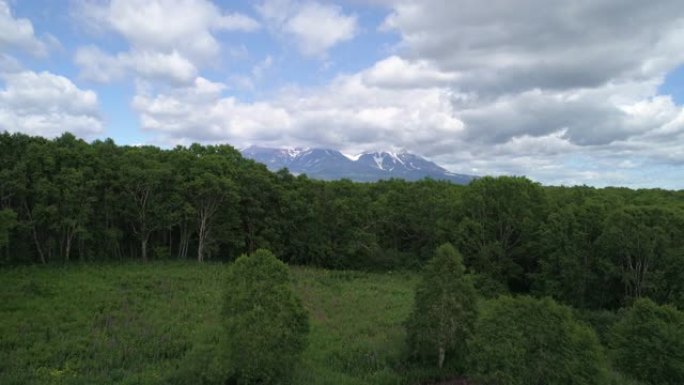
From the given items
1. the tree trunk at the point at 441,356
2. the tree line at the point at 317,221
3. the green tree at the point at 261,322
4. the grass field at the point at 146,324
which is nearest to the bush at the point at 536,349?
the tree trunk at the point at 441,356

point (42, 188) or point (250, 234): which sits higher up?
point (42, 188)

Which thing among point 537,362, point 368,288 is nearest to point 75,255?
point 368,288

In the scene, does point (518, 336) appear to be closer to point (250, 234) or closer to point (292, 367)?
point (292, 367)

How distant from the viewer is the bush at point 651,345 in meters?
19.9

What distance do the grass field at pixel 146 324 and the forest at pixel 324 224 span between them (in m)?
4.84

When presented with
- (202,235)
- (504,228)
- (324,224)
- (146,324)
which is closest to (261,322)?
(146,324)

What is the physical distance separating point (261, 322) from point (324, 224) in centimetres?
3767

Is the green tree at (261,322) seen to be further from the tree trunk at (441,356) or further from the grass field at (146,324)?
the tree trunk at (441,356)

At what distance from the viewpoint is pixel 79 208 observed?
129 feet

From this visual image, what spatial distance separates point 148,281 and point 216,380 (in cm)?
2058

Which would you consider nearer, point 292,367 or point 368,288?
point 292,367

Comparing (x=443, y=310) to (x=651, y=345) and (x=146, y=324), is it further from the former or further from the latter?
(x=146, y=324)

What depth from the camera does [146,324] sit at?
25938 mm

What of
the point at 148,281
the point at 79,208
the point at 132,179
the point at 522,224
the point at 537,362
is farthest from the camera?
the point at 522,224
